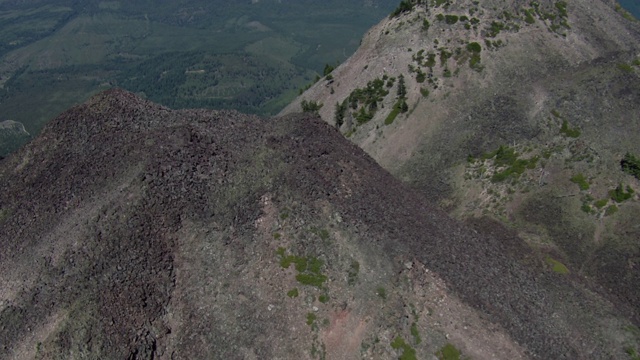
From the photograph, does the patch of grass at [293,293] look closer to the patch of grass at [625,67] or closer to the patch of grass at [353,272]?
the patch of grass at [353,272]

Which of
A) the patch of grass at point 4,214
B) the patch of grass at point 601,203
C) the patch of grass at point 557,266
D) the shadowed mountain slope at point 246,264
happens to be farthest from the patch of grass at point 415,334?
the patch of grass at point 4,214

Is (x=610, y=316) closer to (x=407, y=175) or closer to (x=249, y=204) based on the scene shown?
(x=249, y=204)

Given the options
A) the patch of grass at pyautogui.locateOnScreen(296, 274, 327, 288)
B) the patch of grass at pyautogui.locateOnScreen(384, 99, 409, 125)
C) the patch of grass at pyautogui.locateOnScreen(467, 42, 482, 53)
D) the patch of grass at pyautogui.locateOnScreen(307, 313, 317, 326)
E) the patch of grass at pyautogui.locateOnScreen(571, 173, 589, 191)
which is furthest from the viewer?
the patch of grass at pyautogui.locateOnScreen(467, 42, 482, 53)

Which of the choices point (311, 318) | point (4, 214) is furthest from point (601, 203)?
point (4, 214)

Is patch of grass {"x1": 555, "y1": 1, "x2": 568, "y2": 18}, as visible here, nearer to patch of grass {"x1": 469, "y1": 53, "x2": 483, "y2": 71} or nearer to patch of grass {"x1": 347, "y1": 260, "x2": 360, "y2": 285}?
patch of grass {"x1": 469, "y1": 53, "x2": 483, "y2": 71}

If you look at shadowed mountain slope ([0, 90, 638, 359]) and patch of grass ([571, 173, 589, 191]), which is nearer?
shadowed mountain slope ([0, 90, 638, 359])

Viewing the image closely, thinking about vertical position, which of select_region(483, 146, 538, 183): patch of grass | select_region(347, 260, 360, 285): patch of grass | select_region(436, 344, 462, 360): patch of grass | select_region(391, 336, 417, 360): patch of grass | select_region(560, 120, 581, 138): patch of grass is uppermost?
select_region(347, 260, 360, 285): patch of grass

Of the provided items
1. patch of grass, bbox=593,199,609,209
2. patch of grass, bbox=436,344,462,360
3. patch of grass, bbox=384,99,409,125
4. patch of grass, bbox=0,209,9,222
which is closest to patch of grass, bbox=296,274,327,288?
patch of grass, bbox=436,344,462,360

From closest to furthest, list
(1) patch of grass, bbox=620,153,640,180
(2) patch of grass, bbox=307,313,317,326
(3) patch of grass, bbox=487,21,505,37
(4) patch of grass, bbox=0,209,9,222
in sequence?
(2) patch of grass, bbox=307,313,317,326, (4) patch of grass, bbox=0,209,9,222, (1) patch of grass, bbox=620,153,640,180, (3) patch of grass, bbox=487,21,505,37
